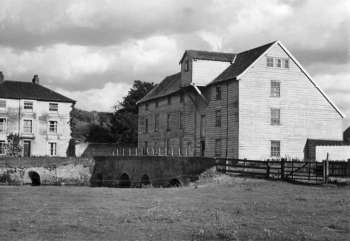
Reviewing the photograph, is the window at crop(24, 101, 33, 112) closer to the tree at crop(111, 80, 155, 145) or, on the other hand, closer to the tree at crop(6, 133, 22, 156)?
the tree at crop(6, 133, 22, 156)

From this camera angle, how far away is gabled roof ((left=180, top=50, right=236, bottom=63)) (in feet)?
147

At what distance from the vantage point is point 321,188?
81.4 feet

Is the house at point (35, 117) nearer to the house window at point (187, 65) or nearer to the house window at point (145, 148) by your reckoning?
the house window at point (145, 148)

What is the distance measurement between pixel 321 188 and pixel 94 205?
1136cm

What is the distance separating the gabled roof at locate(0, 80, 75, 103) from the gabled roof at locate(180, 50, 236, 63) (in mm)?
22450

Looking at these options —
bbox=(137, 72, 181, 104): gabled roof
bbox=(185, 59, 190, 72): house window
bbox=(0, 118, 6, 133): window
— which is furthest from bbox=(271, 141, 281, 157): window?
bbox=(0, 118, 6, 133): window

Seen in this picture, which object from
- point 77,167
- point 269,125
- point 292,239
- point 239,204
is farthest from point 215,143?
point 292,239

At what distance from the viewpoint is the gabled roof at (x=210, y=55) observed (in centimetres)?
4472

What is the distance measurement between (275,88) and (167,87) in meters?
15.5

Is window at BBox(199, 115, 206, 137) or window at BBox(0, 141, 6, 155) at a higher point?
window at BBox(199, 115, 206, 137)

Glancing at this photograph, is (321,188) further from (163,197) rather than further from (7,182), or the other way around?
(7,182)

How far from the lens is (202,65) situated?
44.5m

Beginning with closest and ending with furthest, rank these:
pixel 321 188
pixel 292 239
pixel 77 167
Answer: pixel 292 239, pixel 321 188, pixel 77 167

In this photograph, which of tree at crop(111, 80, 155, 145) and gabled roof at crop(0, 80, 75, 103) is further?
tree at crop(111, 80, 155, 145)
